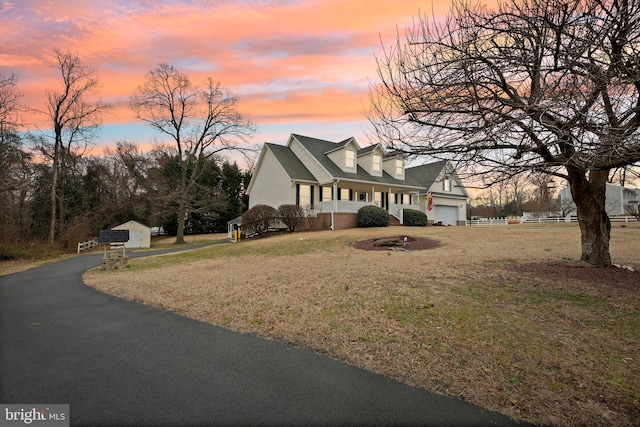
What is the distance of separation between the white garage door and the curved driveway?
98.7ft

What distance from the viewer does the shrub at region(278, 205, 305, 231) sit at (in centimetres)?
2033

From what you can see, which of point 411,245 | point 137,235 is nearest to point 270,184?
point 411,245

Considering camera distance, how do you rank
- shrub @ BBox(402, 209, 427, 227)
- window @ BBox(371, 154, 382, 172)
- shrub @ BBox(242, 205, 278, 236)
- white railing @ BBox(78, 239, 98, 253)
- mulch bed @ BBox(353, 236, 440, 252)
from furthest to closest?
window @ BBox(371, 154, 382, 172)
shrub @ BBox(402, 209, 427, 227)
white railing @ BBox(78, 239, 98, 253)
shrub @ BBox(242, 205, 278, 236)
mulch bed @ BBox(353, 236, 440, 252)

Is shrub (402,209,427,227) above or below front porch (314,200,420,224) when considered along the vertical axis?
below

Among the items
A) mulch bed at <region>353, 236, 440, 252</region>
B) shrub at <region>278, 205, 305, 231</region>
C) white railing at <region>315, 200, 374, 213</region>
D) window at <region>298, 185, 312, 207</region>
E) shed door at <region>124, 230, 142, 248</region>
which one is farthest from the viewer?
shed door at <region>124, 230, 142, 248</region>

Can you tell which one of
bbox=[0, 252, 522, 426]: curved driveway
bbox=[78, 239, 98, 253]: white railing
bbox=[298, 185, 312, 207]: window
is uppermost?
bbox=[298, 185, 312, 207]: window

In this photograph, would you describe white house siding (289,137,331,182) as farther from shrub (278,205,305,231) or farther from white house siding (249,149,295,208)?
shrub (278,205,305,231)

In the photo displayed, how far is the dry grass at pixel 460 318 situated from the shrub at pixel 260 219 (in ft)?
31.5

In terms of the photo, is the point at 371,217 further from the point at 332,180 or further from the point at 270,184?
the point at 270,184

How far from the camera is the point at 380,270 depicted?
28.3ft

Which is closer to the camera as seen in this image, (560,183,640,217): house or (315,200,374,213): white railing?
(315,200,374,213): white railing

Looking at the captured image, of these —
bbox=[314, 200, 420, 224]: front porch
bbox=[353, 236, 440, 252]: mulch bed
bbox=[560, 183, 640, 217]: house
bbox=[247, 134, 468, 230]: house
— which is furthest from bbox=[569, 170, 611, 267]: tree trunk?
bbox=[560, 183, 640, 217]: house

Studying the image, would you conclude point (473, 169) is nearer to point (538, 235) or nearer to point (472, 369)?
point (472, 369)

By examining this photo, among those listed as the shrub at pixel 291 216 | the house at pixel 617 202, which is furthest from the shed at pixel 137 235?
the house at pixel 617 202
